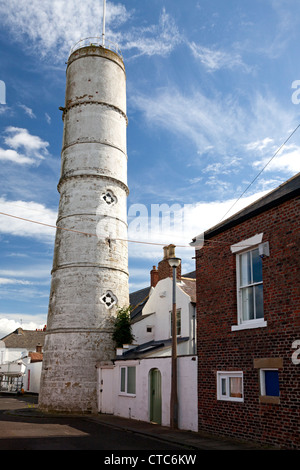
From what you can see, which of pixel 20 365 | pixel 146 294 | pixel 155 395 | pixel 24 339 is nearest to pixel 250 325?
pixel 155 395

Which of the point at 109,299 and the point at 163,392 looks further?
the point at 109,299

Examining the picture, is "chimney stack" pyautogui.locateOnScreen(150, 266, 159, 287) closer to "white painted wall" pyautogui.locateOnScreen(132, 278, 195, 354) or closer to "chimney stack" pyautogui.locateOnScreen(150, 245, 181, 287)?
"white painted wall" pyautogui.locateOnScreen(132, 278, 195, 354)

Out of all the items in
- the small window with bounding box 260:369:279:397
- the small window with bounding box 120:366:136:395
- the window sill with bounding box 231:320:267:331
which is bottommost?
the small window with bounding box 120:366:136:395

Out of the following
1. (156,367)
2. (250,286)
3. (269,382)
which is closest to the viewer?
(269,382)

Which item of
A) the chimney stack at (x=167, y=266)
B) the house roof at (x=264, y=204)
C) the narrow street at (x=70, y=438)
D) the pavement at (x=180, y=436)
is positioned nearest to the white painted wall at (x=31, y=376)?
the chimney stack at (x=167, y=266)

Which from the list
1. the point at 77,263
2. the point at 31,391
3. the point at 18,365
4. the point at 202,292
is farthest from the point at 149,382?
the point at 18,365

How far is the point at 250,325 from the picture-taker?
12.2 metres

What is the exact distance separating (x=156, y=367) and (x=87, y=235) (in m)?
9.00

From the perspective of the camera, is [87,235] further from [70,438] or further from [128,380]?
[70,438]

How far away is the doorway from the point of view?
56.2 ft

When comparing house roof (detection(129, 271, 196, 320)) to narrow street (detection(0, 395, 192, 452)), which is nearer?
narrow street (detection(0, 395, 192, 452))

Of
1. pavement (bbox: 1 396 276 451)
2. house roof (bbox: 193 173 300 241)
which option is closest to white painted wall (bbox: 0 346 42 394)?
pavement (bbox: 1 396 276 451)

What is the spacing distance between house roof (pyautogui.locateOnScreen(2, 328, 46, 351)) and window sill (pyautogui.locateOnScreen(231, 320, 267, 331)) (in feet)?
176
